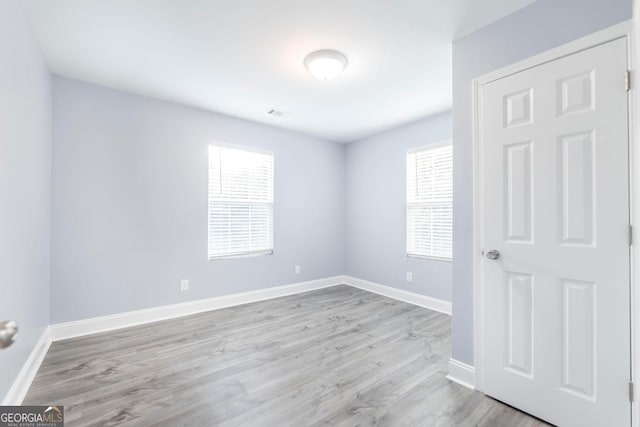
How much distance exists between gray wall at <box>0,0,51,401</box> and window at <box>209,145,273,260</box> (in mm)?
1607

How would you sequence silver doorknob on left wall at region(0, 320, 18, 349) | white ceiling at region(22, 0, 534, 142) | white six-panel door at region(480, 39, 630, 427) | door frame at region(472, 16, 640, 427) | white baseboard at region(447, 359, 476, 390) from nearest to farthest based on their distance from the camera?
silver doorknob on left wall at region(0, 320, 18, 349)
door frame at region(472, 16, 640, 427)
white six-panel door at region(480, 39, 630, 427)
white ceiling at region(22, 0, 534, 142)
white baseboard at region(447, 359, 476, 390)

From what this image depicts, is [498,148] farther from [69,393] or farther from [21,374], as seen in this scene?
[21,374]

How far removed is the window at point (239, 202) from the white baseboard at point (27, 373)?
1653 mm

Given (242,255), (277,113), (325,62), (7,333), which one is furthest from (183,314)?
(325,62)

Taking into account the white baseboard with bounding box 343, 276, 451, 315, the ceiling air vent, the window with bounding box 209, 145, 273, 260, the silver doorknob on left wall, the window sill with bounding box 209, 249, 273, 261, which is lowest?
the white baseboard with bounding box 343, 276, 451, 315

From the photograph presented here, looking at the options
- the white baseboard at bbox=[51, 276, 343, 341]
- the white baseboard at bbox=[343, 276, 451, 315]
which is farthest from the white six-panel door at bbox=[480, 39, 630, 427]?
the white baseboard at bbox=[51, 276, 343, 341]

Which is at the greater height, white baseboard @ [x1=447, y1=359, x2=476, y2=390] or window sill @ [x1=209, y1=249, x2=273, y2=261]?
window sill @ [x1=209, y1=249, x2=273, y2=261]

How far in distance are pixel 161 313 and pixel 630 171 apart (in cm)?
413

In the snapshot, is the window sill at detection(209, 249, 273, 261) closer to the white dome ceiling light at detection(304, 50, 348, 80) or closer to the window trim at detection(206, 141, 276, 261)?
the window trim at detection(206, 141, 276, 261)

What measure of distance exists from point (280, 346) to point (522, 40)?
9.91 ft

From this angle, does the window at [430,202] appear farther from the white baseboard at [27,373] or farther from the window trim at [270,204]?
the white baseboard at [27,373]

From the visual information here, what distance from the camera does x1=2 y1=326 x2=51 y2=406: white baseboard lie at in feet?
5.55

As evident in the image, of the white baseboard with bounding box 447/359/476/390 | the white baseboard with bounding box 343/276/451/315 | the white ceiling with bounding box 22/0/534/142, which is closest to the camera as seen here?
the white ceiling with bounding box 22/0/534/142

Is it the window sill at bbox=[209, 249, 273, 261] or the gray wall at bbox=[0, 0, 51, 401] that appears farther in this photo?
the window sill at bbox=[209, 249, 273, 261]
